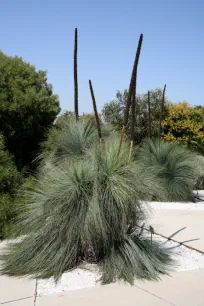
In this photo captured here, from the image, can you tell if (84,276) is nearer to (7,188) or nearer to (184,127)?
(7,188)

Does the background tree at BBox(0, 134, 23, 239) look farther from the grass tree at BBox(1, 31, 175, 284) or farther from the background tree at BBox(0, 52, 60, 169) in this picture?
the background tree at BBox(0, 52, 60, 169)

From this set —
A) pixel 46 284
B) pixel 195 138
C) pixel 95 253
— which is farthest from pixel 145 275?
pixel 195 138

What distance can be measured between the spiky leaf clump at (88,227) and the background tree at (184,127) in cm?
1018

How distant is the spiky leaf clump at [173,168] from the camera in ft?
29.2

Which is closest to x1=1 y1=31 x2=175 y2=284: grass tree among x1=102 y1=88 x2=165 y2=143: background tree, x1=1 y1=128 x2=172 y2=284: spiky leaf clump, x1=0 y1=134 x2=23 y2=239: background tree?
x1=1 y1=128 x2=172 y2=284: spiky leaf clump

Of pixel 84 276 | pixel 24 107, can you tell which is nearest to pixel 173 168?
→ pixel 24 107

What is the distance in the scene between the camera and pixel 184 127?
1422 centimetres

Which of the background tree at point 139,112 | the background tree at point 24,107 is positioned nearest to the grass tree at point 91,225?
the background tree at point 24,107

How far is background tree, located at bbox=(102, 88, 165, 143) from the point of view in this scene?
13926mm

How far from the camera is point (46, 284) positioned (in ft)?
12.3

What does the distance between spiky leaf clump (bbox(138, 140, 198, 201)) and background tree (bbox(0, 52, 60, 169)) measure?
99.7 inches

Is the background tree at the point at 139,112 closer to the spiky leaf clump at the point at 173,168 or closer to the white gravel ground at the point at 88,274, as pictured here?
the spiky leaf clump at the point at 173,168

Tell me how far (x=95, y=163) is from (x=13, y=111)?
3.43m

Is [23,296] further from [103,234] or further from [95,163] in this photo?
[95,163]
